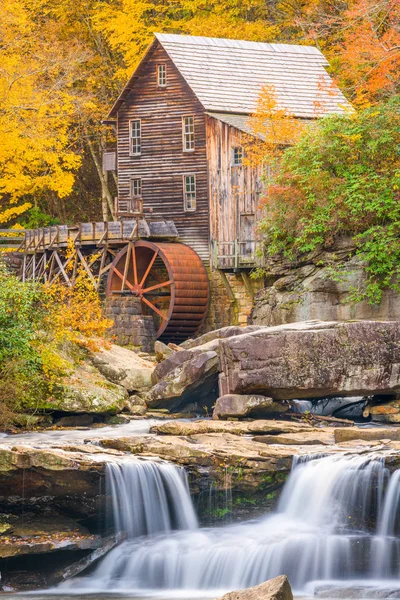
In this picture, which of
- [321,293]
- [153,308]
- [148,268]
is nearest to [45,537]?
[321,293]

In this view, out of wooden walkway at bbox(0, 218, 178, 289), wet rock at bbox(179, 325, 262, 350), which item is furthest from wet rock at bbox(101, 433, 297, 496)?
wooden walkway at bbox(0, 218, 178, 289)

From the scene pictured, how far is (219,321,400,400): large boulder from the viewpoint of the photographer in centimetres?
2084

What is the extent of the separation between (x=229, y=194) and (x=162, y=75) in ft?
17.2

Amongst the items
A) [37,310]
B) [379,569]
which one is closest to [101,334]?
[37,310]

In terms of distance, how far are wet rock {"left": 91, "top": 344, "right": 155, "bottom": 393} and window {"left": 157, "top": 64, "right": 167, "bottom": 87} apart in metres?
13.9

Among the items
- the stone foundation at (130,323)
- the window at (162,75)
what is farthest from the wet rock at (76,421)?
the window at (162,75)

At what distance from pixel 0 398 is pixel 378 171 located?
39.6 ft

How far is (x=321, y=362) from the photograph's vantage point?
20.9m

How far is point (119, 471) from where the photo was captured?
16062mm

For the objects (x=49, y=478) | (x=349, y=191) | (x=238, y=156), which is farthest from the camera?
(x=238, y=156)

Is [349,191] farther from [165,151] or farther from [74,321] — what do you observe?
[165,151]

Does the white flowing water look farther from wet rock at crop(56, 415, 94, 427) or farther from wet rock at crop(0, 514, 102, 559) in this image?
wet rock at crop(56, 415, 94, 427)

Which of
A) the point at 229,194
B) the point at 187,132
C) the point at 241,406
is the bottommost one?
the point at 241,406

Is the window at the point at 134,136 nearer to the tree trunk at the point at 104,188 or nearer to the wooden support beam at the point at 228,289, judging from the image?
the tree trunk at the point at 104,188
